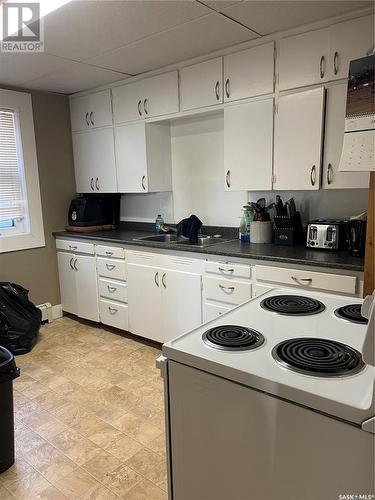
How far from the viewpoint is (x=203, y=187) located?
130 inches

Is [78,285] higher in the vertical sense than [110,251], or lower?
lower

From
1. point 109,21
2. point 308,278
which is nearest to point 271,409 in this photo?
point 308,278

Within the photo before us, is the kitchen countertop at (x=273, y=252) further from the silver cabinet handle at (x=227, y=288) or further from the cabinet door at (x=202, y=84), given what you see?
the cabinet door at (x=202, y=84)

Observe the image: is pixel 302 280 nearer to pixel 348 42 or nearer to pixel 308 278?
pixel 308 278

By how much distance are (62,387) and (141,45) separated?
2.46 m

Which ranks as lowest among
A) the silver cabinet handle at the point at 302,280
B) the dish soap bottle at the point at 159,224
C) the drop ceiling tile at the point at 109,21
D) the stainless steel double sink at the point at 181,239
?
the silver cabinet handle at the point at 302,280

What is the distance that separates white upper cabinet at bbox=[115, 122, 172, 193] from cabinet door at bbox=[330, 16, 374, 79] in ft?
5.29

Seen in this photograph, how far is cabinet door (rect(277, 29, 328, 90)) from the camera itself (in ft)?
7.21

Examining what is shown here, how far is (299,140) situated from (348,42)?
1.94ft

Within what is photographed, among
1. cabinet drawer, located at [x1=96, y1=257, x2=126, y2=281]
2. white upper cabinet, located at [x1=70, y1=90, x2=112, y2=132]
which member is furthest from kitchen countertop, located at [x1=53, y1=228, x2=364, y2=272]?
white upper cabinet, located at [x1=70, y1=90, x2=112, y2=132]

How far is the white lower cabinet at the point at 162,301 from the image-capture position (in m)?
2.81

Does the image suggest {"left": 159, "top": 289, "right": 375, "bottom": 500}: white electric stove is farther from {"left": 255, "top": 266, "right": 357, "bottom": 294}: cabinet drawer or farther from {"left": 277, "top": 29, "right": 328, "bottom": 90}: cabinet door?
{"left": 277, "top": 29, "right": 328, "bottom": 90}: cabinet door

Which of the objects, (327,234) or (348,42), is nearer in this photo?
(348,42)

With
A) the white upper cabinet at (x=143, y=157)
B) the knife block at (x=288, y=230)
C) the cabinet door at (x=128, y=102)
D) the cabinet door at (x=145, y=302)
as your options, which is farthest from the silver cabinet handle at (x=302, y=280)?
the cabinet door at (x=128, y=102)
